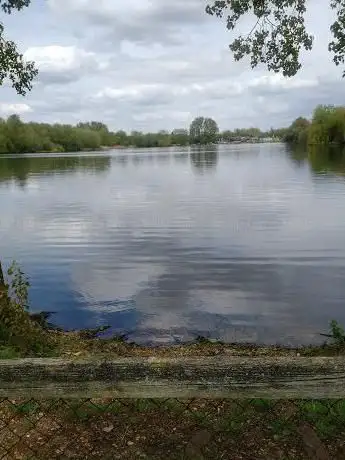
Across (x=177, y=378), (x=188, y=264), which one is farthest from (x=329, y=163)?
(x=177, y=378)

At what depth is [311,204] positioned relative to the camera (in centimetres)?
3669

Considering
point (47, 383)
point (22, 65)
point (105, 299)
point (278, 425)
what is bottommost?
point (105, 299)

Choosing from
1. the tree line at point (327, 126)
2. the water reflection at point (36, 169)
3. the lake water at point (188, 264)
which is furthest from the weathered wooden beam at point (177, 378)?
the tree line at point (327, 126)

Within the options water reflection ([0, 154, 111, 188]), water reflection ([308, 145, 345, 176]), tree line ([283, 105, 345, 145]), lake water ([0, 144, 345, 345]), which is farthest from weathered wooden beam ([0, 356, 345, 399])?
tree line ([283, 105, 345, 145])

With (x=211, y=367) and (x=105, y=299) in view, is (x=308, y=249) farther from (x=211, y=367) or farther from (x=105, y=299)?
(x=211, y=367)

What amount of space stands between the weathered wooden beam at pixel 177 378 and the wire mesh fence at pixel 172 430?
1.32m

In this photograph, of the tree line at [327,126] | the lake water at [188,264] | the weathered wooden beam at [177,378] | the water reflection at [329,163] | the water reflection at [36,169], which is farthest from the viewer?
the tree line at [327,126]

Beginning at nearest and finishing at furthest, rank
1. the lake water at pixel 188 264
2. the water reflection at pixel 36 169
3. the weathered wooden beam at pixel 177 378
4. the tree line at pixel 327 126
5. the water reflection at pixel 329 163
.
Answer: the weathered wooden beam at pixel 177 378, the lake water at pixel 188 264, the water reflection at pixel 329 163, the water reflection at pixel 36 169, the tree line at pixel 327 126

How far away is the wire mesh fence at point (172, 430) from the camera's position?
15.3 ft

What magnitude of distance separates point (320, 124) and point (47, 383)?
603ft

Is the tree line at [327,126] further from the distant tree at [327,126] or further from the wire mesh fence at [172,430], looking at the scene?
the wire mesh fence at [172,430]

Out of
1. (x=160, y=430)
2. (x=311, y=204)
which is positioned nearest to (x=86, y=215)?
(x=311, y=204)

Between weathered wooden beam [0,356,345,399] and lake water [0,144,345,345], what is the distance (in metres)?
8.70

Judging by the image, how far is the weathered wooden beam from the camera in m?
3.38
